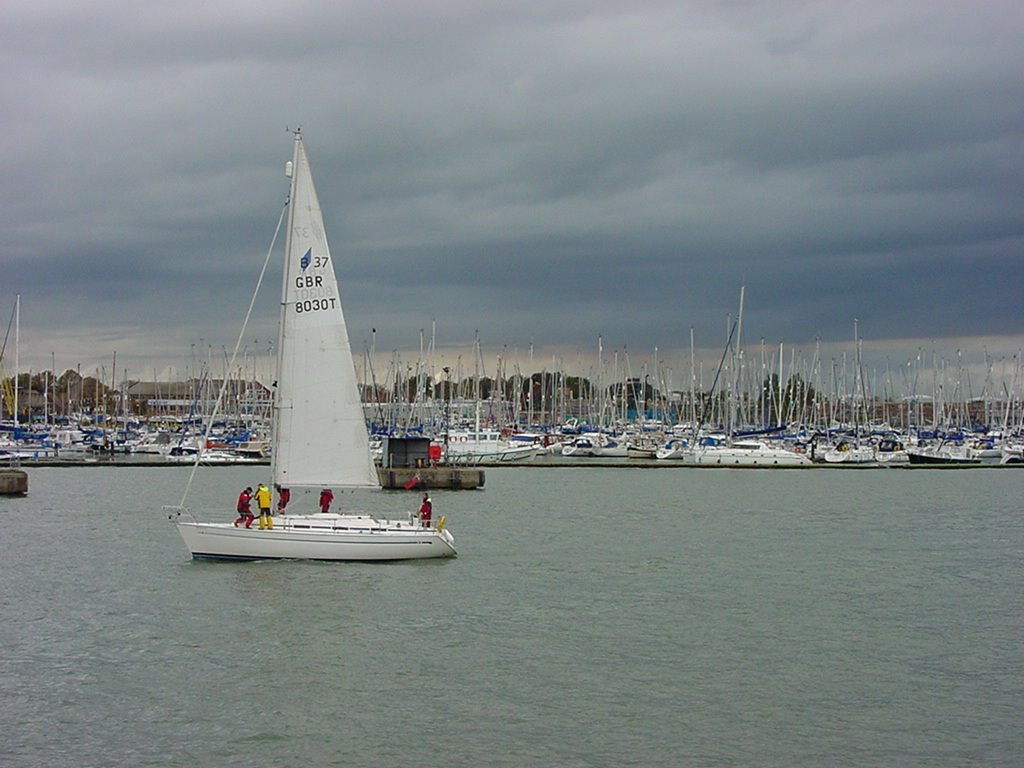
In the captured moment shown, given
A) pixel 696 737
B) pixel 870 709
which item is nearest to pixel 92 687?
pixel 696 737

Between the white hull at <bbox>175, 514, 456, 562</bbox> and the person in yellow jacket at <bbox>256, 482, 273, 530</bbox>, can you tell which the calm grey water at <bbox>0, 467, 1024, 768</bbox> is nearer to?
the white hull at <bbox>175, 514, 456, 562</bbox>

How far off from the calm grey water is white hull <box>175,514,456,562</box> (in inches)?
18.7

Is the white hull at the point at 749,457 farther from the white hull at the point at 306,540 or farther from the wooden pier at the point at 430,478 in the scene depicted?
the white hull at the point at 306,540

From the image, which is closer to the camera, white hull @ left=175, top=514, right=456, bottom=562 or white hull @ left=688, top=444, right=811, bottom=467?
white hull @ left=175, top=514, right=456, bottom=562

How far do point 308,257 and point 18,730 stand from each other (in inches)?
746

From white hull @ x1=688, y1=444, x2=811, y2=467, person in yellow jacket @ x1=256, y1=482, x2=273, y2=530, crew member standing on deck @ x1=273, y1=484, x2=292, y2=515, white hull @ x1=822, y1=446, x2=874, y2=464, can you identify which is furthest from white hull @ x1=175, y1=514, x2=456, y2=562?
white hull @ x1=822, y1=446, x2=874, y2=464

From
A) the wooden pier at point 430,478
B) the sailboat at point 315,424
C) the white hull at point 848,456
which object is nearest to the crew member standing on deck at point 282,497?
the sailboat at point 315,424

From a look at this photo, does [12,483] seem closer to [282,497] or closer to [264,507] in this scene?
[282,497]

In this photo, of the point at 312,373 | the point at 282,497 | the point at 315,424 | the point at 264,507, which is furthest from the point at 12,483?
the point at 264,507

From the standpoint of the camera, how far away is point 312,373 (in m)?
36.3

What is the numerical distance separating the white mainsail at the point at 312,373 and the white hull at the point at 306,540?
173cm

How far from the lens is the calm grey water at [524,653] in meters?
19.0

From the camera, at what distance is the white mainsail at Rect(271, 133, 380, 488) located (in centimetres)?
3566

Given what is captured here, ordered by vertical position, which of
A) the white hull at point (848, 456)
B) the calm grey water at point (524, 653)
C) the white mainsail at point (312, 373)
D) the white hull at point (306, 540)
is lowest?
the calm grey water at point (524, 653)
